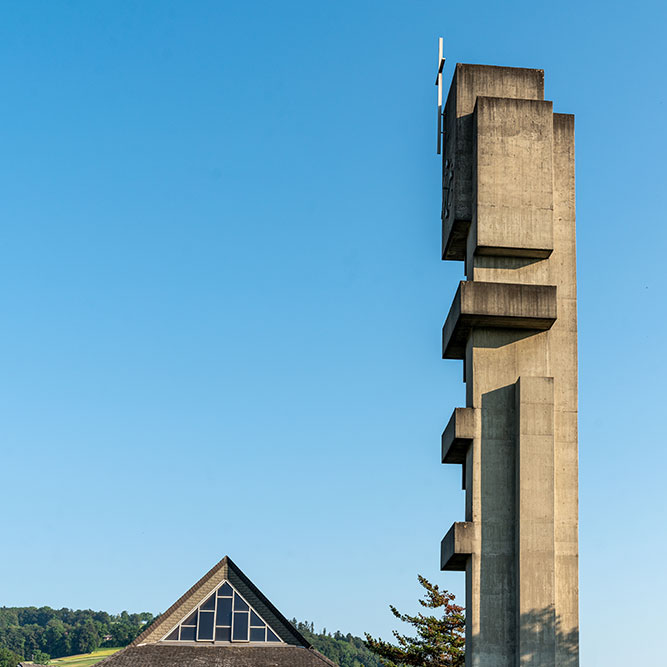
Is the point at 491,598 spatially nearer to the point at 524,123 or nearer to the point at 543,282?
the point at 543,282

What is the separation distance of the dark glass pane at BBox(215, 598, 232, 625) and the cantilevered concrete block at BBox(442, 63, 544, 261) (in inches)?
919

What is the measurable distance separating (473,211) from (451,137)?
177 centimetres

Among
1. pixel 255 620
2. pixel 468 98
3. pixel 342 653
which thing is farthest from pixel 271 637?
pixel 342 653

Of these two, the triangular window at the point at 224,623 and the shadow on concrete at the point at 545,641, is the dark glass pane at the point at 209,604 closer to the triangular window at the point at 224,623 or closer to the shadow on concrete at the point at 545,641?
the triangular window at the point at 224,623

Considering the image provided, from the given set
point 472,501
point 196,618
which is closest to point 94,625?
point 196,618

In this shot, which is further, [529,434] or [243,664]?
[243,664]

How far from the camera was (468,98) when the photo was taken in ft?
70.8

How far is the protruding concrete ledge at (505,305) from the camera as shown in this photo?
20.4 metres

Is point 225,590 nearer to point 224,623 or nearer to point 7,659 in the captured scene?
point 224,623

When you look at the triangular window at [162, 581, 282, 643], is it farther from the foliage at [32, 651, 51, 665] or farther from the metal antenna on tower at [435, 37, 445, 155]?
the foliage at [32, 651, 51, 665]

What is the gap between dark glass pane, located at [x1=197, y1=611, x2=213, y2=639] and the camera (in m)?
40.3

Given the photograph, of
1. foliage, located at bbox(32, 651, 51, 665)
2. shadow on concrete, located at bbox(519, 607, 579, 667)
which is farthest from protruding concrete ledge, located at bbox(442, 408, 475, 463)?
foliage, located at bbox(32, 651, 51, 665)

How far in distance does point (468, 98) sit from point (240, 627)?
25192 mm

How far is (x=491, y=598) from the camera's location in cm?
1938
